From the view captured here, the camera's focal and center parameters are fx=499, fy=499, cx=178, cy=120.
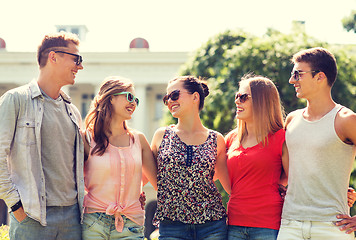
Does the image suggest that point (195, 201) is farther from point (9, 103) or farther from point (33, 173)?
point (9, 103)

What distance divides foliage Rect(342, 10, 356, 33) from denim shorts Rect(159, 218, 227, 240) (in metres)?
12.9

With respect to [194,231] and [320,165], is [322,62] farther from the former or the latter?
[194,231]

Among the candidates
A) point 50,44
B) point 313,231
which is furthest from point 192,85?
point 313,231

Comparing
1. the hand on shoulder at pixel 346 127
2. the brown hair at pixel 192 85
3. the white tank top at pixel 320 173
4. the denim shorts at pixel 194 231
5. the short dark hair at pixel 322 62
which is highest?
the short dark hair at pixel 322 62

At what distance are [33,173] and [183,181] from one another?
1229 millimetres

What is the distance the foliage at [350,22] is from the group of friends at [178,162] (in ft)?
40.1

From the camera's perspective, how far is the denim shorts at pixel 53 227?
12.8 ft

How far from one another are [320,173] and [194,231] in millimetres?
1139

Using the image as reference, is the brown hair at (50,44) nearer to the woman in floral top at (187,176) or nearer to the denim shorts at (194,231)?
the woman in floral top at (187,176)

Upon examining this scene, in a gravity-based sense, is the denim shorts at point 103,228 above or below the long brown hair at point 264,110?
below

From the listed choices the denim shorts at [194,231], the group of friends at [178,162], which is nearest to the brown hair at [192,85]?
the group of friends at [178,162]

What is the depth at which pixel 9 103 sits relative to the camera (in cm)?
396

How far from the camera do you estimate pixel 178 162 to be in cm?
426

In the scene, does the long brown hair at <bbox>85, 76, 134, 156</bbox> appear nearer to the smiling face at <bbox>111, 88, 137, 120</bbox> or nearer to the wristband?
the smiling face at <bbox>111, 88, 137, 120</bbox>
